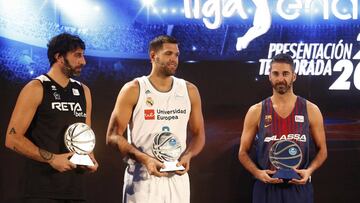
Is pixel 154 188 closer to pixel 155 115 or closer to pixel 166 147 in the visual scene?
pixel 166 147

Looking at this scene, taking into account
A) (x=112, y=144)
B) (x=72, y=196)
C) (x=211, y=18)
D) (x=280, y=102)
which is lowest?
(x=72, y=196)

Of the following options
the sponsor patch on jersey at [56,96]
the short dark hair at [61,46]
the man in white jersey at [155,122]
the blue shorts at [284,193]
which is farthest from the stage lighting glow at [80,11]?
the blue shorts at [284,193]

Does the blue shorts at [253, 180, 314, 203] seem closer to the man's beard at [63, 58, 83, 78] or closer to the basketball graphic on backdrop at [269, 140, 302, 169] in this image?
the basketball graphic on backdrop at [269, 140, 302, 169]

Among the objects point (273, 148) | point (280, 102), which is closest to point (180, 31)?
point (280, 102)

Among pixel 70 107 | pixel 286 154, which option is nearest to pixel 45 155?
pixel 70 107

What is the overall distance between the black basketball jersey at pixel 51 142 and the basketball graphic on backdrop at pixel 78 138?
0.08 meters

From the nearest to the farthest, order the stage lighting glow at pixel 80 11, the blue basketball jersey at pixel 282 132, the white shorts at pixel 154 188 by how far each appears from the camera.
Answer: the white shorts at pixel 154 188
the blue basketball jersey at pixel 282 132
the stage lighting glow at pixel 80 11

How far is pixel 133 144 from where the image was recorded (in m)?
3.82

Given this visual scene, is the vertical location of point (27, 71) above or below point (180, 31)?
below

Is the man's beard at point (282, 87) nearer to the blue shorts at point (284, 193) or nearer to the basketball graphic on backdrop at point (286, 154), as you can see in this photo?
the basketball graphic on backdrop at point (286, 154)

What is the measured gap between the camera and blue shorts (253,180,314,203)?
3.96 m

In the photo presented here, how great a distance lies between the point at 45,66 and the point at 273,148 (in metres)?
1.96

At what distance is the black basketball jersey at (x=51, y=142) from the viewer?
3.35 meters

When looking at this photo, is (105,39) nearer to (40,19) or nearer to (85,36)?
(85,36)
